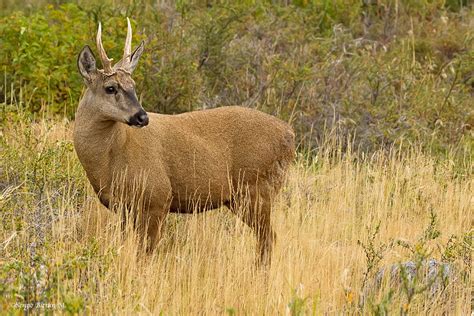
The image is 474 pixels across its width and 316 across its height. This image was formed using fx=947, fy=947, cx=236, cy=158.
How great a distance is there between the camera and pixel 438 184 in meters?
9.98

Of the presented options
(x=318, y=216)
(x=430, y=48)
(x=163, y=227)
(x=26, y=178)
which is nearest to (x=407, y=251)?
(x=318, y=216)

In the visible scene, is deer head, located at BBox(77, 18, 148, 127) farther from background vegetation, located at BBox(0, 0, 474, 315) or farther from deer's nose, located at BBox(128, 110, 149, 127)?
background vegetation, located at BBox(0, 0, 474, 315)

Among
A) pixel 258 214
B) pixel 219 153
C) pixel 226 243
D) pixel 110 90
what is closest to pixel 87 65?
pixel 110 90

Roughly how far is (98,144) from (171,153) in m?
0.73

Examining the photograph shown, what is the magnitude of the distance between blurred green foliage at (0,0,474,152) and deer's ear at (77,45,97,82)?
346cm

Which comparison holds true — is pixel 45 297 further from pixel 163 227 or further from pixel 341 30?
pixel 341 30

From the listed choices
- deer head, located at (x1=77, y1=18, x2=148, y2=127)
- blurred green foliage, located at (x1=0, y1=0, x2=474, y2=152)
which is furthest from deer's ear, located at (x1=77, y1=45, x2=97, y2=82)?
blurred green foliage, located at (x1=0, y1=0, x2=474, y2=152)

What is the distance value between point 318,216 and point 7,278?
350 cm

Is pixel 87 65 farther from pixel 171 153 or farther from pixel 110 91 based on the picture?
pixel 171 153

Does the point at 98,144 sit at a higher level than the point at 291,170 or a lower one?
higher

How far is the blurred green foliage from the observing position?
11.8 meters

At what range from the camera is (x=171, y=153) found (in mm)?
8094

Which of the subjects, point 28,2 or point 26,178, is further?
point 28,2

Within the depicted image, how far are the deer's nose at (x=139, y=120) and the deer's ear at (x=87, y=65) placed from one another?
1.93 feet
